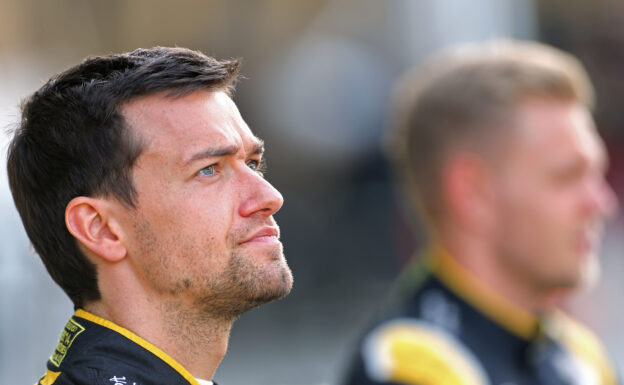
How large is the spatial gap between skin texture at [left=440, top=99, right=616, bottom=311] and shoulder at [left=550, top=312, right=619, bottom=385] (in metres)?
0.29

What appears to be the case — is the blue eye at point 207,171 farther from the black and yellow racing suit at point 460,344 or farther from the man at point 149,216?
the black and yellow racing suit at point 460,344

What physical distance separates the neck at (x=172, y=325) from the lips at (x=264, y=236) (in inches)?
7.5

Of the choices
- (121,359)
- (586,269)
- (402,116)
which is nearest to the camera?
(121,359)

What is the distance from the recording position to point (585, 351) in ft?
14.4

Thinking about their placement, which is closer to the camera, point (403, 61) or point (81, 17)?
point (81, 17)

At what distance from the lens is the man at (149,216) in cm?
199

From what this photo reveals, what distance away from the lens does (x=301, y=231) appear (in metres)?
9.09

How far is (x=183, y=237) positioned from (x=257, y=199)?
0.59 ft

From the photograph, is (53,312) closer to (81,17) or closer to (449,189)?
(449,189)

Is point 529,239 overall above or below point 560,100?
below

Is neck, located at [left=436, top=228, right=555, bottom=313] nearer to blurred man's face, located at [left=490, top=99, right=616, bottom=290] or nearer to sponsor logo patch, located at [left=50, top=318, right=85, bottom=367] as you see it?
blurred man's face, located at [left=490, top=99, right=616, bottom=290]

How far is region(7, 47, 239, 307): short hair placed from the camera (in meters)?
1.99

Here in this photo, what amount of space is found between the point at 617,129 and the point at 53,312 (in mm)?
7760

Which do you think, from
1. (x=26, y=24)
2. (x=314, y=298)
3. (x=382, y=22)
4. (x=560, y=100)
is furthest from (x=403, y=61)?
(x=560, y=100)
